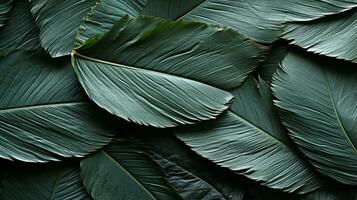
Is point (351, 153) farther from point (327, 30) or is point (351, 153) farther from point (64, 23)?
point (64, 23)

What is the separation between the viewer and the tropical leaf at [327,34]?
30.6 inches

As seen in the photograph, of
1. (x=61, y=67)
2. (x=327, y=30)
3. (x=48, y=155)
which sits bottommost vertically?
(x=48, y=155)

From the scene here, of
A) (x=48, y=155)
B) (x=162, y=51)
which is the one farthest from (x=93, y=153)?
(x=162, y=51)

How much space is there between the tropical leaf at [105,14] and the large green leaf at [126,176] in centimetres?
17

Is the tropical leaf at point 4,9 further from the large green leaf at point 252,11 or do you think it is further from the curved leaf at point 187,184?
the curved leaf at point 187,184

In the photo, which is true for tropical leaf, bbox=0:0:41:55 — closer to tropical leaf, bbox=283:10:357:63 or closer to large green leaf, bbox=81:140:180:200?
large green leaf, bbox=81:140:180:200

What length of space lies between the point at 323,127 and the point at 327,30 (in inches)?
5.8

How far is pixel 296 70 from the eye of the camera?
30.7 inches

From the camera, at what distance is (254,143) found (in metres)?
0.77

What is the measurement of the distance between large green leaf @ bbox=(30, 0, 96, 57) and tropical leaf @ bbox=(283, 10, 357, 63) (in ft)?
1.02

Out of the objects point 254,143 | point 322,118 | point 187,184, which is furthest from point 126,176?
point 322,118

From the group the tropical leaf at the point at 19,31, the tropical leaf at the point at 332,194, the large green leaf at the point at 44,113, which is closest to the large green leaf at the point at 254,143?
the tropical leaf at the point at 332,194

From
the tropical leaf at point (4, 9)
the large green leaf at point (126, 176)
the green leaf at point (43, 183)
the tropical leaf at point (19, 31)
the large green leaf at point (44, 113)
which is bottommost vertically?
the green leaf at point (43, 183)

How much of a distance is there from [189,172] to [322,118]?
0.68 ft
